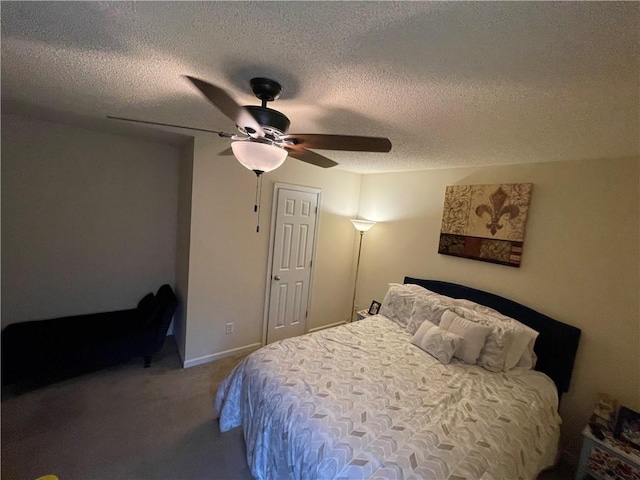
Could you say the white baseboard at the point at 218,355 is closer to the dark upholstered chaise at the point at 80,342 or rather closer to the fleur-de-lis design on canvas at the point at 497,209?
the dark upholstered chaise at the point at 80,342

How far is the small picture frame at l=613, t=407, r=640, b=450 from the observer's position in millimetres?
1663

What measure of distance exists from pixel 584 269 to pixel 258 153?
261 centimetres

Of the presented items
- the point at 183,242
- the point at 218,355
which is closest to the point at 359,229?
the point at 183,242

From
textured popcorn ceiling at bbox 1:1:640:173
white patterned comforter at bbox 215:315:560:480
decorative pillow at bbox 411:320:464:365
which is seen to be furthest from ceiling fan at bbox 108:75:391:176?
decorative pillow at bbox 411:320:464:365

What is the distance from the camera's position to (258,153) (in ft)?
4.42

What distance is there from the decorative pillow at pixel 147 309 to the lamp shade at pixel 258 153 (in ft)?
7.74

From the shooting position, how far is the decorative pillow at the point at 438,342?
214cm

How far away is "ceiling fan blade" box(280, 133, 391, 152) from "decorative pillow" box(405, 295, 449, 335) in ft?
5.75

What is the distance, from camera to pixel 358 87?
134cm

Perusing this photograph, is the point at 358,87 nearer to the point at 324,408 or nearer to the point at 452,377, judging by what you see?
the point at 324,408

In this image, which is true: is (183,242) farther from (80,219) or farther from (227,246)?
(80,219)

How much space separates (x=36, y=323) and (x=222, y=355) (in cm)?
180

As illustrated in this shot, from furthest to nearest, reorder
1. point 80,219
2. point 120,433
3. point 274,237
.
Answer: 1. point 274,237
2. point 80,219
3. point 120,433

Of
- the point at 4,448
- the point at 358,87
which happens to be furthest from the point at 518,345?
the point at 4,448
